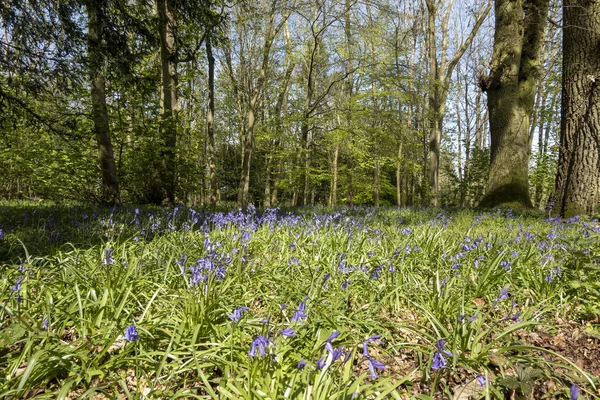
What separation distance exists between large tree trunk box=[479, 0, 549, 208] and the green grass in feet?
16.0

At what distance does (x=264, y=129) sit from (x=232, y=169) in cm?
951

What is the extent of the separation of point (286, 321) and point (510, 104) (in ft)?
27.6

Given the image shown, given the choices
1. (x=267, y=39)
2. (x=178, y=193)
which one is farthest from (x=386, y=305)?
(x=267, y=39)

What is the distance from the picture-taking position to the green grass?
149 cm

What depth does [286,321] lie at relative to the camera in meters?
2.07

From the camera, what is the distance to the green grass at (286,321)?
1.49m

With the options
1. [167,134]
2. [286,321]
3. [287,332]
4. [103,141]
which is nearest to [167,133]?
[167,134]

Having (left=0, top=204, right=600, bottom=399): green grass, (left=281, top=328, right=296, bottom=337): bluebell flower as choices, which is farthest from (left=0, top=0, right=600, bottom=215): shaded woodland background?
(left=281, top=328, right=296, bottom=337): bluebell flower

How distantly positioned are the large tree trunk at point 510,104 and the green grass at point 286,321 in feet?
16.0

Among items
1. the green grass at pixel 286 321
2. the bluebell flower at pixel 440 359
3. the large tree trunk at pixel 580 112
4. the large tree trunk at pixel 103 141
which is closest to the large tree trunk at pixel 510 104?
the large tree trunk at pixel 580 112

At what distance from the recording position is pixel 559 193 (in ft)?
19.5

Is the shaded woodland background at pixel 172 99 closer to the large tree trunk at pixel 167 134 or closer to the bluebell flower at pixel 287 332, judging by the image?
the large tree trunk at pixel 167 134

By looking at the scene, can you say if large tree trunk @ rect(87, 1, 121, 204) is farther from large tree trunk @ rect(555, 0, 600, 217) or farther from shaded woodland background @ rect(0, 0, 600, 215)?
large tree trunk @ rect(555, 0, 600, 217)

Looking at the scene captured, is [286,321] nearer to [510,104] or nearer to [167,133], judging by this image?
[167,133]
